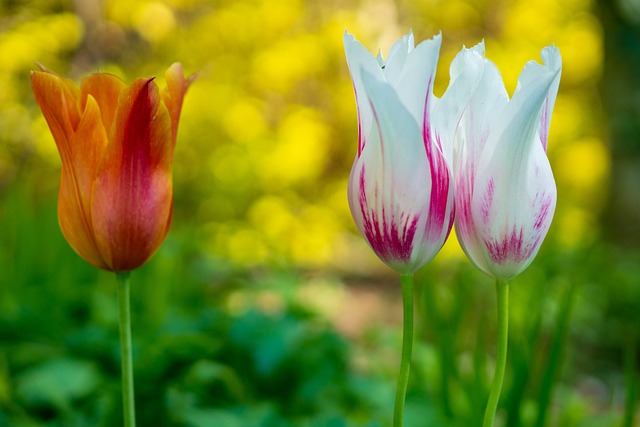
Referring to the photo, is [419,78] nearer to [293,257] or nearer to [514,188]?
[514,188]

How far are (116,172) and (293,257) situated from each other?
367 centimetres

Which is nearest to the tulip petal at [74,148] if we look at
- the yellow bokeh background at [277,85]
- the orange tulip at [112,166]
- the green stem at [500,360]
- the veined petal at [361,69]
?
the orange tulip at [112,166]

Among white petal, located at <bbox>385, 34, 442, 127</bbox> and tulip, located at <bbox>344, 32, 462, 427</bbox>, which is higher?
white petal, located at <bbox>385, 34, 442, 127</bbox>

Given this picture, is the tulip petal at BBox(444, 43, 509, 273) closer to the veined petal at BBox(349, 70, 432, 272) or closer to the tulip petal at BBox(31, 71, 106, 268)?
the veined petal at BBox(349, 70, 432, 272)

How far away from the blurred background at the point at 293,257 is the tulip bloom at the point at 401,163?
42 cm

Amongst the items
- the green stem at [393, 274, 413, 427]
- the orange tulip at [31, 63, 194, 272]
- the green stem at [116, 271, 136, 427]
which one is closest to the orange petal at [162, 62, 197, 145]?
the orange tulip at [31, 63, 194, 272]

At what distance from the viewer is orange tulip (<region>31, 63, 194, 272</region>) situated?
575 mm

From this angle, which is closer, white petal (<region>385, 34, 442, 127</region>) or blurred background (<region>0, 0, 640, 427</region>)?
white petal (<region>385, 34, 442, 127</region>)

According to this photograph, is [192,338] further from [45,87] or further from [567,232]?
[567,232]

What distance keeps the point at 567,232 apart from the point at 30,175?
3.09 m

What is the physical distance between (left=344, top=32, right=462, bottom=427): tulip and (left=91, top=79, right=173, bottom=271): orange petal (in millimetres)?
164

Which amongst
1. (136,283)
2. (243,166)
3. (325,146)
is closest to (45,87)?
(136,283)

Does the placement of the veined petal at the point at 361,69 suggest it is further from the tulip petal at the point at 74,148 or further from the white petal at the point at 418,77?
the tulip petal at the point at 74,148

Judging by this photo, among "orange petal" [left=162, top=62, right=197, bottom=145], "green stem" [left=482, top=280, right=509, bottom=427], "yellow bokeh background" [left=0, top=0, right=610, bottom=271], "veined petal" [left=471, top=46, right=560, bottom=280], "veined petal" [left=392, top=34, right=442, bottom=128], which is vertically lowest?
"green stem" [left=482, top=280, right=509, bottom=427]
